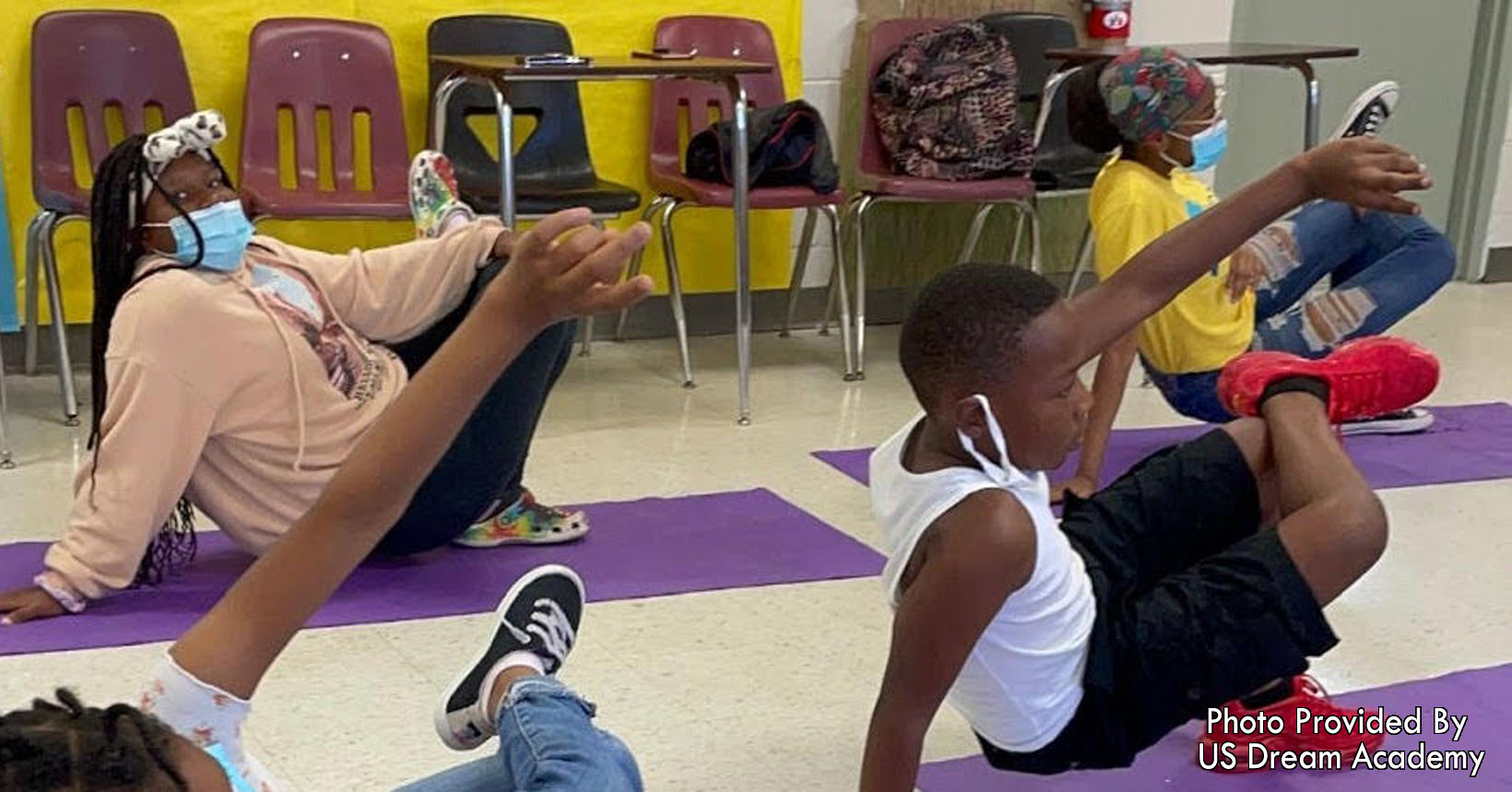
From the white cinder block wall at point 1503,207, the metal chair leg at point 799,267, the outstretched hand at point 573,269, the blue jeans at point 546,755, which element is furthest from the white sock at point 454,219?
the white cinder block wall at point 1503,207

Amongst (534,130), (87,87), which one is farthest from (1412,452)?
(87,87)

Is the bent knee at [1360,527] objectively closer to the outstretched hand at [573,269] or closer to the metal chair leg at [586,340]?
the outstretched hand at [573,269]

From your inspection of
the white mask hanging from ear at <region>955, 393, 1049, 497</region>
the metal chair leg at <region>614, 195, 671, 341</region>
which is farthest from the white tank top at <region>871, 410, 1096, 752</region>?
the metal chair leg at <region>614, 195, 671, 341</region>

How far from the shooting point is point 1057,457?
1.82 m

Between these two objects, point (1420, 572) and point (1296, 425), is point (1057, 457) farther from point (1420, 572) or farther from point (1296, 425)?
point (1420, 572)

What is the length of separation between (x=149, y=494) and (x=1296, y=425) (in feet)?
5.32

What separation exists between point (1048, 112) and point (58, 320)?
2517 millimetres

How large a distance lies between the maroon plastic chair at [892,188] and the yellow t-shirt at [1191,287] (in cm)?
72

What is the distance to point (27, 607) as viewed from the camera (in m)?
2.61

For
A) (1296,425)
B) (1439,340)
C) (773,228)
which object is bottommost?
(1439,340)

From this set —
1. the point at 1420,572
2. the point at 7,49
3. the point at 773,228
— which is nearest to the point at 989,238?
the point at 773,228

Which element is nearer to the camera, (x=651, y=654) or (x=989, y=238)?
(x=651, y=654)

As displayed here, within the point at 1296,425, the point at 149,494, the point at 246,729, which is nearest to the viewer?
the point at 1296,425

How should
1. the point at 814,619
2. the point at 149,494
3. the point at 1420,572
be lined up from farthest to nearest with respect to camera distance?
the point at 1420,572
the point at 814,619
the point at 149,494
